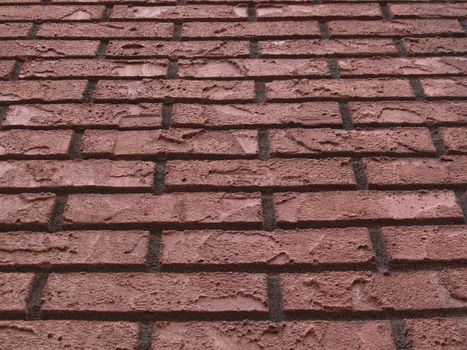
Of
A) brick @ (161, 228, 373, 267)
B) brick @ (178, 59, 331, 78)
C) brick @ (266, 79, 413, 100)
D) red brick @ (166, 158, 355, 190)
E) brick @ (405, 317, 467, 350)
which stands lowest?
brick @ (405, 317, 467, 350)

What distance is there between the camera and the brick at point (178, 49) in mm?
1672

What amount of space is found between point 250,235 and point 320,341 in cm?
27

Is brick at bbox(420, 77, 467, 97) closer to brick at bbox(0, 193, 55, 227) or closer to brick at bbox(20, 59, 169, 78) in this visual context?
brick at bbox(20, 59, 169, 78)

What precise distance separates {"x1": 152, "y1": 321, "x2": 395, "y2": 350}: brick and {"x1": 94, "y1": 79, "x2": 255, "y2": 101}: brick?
645mm

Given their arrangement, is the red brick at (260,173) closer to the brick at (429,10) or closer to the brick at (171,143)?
the brick at (171,143)

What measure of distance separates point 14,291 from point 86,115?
1.68 ft

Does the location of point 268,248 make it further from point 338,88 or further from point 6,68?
point 6,68

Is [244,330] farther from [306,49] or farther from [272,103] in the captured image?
[306,49]

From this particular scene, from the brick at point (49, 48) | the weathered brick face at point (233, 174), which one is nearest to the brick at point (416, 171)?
the weathered brick face at point (233, 174)

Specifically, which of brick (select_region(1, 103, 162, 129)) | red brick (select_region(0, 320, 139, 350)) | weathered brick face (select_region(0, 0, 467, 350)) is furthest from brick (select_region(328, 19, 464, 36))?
red brick (select_region(0, 320, 139, 350))

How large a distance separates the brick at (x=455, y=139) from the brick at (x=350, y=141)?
39 mm

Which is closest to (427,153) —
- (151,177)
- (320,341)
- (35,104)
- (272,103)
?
(272,103)

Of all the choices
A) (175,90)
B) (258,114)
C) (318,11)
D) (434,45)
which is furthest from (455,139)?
(175,90)

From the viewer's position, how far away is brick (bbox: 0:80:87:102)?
1.54 meters
